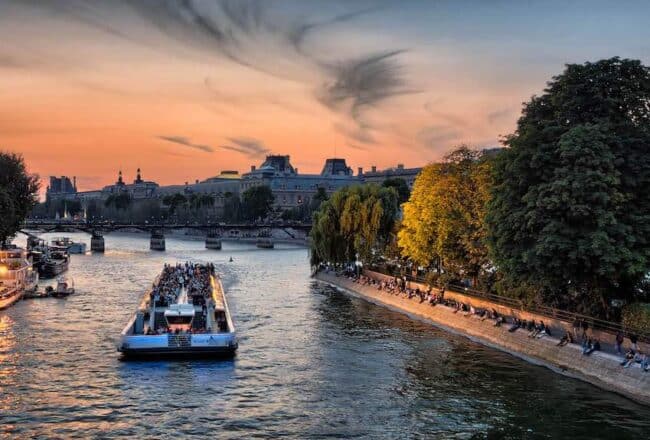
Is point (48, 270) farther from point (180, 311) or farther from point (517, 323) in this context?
point (517, 323)

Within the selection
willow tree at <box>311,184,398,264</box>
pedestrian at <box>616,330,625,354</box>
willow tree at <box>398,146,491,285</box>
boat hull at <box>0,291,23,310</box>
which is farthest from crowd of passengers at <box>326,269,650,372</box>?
boat hull at <box>0,291,23,310</box>

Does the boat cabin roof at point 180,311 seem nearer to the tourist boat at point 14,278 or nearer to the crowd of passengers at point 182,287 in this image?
the crowd of passengers at point 182,287

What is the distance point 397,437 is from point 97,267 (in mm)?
96295

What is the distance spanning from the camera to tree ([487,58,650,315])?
39594 mm

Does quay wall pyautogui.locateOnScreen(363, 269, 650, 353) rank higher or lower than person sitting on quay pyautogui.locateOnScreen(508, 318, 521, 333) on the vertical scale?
higher

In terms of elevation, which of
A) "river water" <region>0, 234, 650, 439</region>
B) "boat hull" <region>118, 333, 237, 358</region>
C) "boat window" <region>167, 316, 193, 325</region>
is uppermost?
"boat window" <region>167, 316, 193, 325</region>

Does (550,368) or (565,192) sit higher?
(565,192)

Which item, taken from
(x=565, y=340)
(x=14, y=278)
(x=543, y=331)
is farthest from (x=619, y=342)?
(x=14, y=278)

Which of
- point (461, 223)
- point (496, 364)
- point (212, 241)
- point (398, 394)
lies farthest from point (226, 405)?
point (212, 241)

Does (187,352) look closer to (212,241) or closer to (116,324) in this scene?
(116,324)

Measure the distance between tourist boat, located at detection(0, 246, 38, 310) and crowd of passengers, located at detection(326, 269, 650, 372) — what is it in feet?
115

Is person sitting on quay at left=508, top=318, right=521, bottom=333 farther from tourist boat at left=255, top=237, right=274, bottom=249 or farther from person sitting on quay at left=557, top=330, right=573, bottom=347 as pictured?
tourist boat at left=255, top=237, right=274, bottom=249

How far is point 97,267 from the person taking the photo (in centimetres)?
11881

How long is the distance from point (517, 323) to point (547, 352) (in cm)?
570
